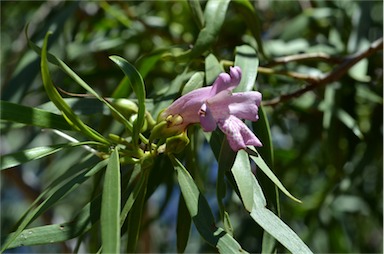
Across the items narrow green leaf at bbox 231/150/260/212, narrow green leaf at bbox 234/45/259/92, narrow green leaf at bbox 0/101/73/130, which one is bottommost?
narrow green leaf at bbox 231/150/260/212

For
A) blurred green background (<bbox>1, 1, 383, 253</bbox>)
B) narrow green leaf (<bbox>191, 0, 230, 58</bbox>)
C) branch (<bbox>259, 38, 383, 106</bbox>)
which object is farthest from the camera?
blurred green background (<bbox>1, 1, 383, 253</bbox>)

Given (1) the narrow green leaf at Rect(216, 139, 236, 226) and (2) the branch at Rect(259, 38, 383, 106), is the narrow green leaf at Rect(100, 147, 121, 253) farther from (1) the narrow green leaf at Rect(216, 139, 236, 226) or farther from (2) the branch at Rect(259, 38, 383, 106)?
(2) the branch at Rect(259, 38, 383, 106)

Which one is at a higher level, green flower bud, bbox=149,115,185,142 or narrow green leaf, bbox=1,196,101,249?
green flower bud, bbox=149,115,185,142

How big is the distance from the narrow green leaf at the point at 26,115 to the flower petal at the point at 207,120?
172 millimetres

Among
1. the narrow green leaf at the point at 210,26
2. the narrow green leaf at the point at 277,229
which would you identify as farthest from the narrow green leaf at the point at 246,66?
the narrow green leaf at the point at 277,229

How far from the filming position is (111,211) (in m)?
0.57

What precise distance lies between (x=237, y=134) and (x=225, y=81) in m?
0.06

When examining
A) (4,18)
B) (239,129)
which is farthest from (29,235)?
(4,18)

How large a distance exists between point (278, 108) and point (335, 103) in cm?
13

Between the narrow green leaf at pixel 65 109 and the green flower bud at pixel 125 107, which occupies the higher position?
the narrow green leaf at pixel 65 109

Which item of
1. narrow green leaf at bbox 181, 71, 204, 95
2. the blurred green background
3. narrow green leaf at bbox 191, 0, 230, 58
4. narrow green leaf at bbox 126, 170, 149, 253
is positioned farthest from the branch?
narrow green leaf at bbox 126, 170, 149, 253

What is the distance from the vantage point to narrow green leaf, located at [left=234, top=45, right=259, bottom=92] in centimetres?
81

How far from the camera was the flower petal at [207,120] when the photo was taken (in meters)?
0.68

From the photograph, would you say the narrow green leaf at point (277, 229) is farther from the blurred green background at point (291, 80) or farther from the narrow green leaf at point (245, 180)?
the blurred green background at point (291, 80)
